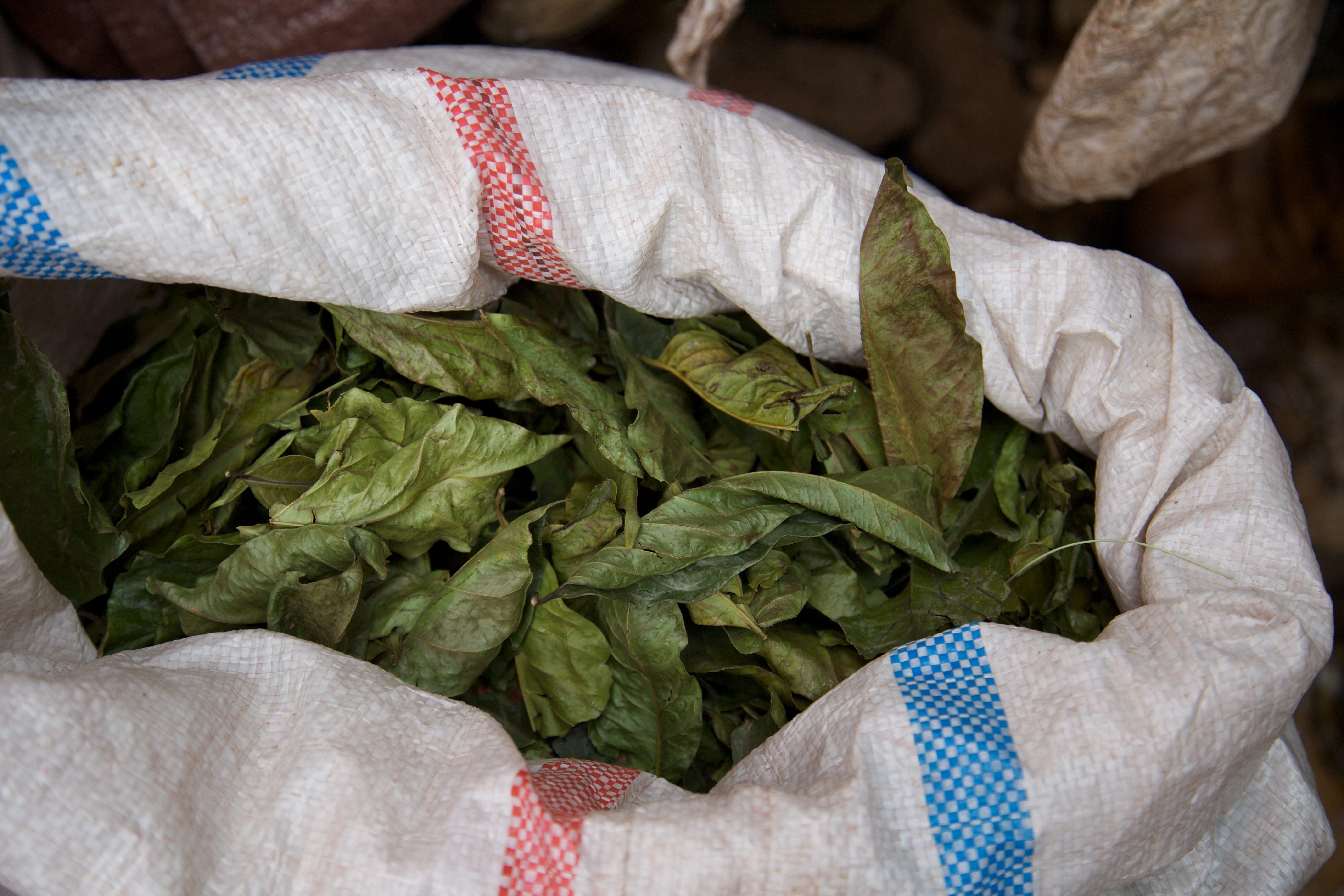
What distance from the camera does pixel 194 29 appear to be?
97 centimetres

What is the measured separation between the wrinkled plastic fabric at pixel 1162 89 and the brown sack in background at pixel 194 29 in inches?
30.3

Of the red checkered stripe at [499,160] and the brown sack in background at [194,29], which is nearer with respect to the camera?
the red checkered stripe at [499,160]

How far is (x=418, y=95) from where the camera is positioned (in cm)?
62

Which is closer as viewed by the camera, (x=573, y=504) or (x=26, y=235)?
(x=26, y=235)

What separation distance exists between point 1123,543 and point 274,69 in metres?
0.87

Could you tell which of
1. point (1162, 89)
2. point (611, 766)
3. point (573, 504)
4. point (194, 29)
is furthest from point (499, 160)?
point (1162, 89)

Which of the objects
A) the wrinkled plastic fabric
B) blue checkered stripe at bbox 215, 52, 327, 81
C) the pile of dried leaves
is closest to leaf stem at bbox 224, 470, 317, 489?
the pile of dried leaves

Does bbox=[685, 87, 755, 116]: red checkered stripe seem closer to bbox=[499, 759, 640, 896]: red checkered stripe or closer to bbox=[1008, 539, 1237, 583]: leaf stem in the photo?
bbox=[1008, 539, 1237, 583]: leaf stem

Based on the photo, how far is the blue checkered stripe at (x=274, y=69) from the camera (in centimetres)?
80

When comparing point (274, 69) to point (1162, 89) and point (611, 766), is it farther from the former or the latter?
point (1162, 89)

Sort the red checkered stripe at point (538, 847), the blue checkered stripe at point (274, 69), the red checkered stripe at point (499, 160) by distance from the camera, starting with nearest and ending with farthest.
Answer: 1. the red checkered stripe at point (538, 847)
2. the red checkered stripe at point (499, 160)
3. the blue checkered stripe at point (274, 69)

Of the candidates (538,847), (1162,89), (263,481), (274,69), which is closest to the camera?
(538,847)

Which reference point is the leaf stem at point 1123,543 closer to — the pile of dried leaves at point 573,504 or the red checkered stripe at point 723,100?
the pile of dried leaves at point 573,504

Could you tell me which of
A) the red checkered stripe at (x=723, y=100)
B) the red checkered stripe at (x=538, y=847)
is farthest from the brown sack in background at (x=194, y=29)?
the red checkered stripe at (x=538, y=847)
